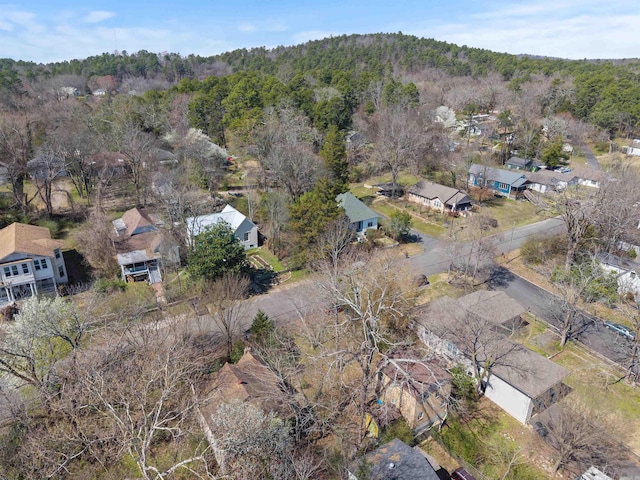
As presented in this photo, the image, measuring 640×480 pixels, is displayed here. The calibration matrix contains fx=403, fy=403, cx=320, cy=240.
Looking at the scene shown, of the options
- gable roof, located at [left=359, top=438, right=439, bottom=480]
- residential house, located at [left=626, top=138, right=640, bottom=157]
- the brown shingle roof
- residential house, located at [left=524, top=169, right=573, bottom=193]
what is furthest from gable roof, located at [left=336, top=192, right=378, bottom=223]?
residential house, located at [left=626, top=138, right=640, bottom=157]

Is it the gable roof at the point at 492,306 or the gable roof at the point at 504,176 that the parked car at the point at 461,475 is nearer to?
the gable roof at the point at 492,306

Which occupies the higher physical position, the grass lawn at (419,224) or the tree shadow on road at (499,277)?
the grass lawn at (419,224)

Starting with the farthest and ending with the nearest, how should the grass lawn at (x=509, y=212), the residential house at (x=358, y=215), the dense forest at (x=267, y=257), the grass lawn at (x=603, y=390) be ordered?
the grass lawn at (x=509, y=212), the residential house at (x=358, y=215), the grass lawn at (x=603, y=390), the dense forest at (x=267, y=257)

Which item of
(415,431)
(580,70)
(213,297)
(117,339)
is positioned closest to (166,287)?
(213,297)

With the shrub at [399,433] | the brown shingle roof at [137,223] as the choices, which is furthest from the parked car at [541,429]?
the brown shingle roof at [137,223]

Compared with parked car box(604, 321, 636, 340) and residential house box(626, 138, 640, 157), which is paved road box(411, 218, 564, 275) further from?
residential house box(626, 138, 640, 157)

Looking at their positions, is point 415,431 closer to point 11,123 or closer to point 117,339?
point 117,339
